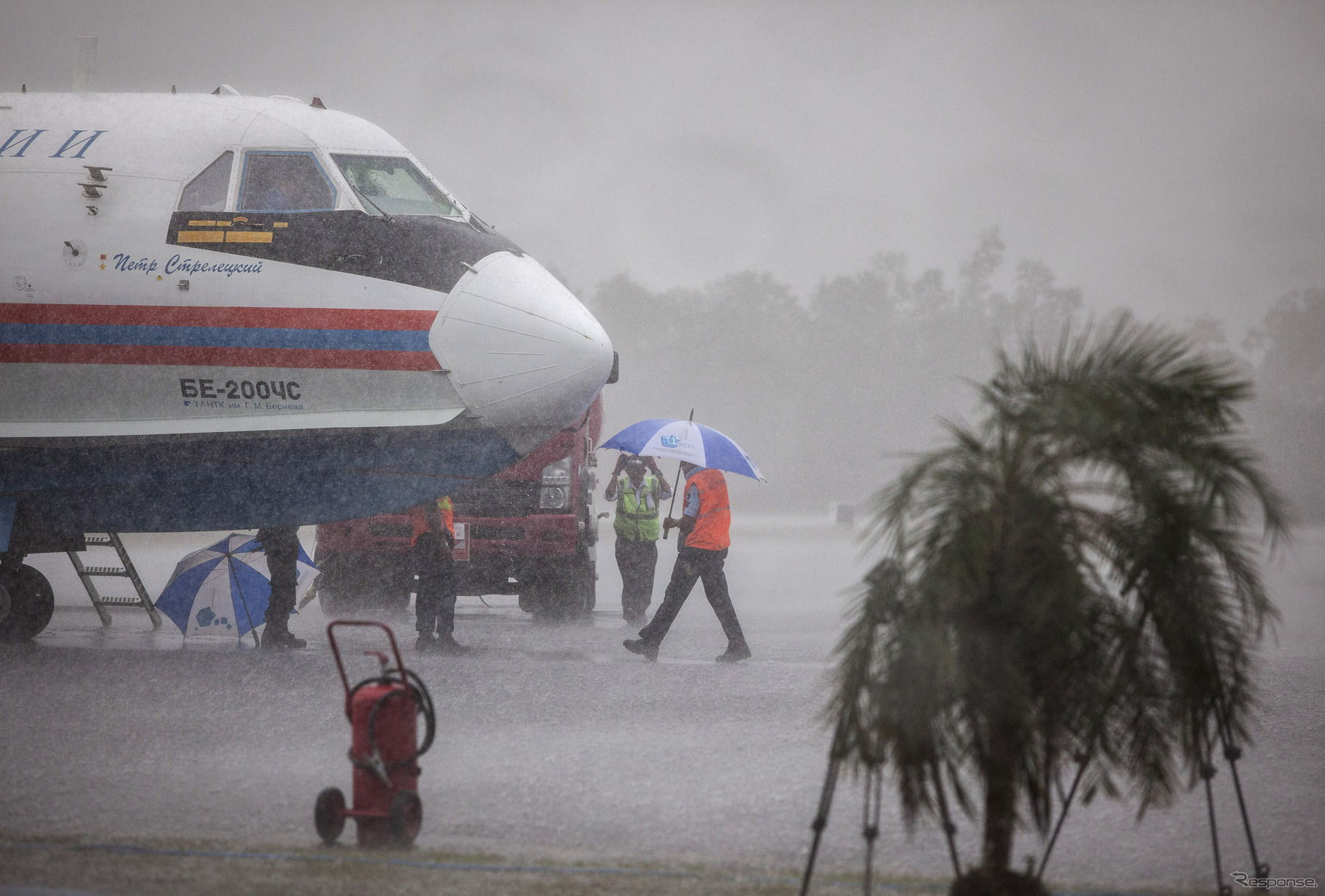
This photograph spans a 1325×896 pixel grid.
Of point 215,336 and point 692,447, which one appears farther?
point 692,447

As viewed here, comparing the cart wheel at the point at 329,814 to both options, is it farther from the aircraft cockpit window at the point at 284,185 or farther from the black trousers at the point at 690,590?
the aircraft cockpit window at the point at 284,185

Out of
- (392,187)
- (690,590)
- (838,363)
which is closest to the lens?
(392,187)

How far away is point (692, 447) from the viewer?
10164 millimetres

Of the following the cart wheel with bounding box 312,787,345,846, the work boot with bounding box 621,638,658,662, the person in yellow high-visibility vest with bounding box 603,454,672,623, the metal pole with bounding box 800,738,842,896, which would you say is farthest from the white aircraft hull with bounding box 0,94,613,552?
the metal pole with bounding box 800,738,842,896

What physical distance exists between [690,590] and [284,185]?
458 centimetres

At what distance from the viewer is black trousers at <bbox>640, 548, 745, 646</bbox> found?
9648 millimetres

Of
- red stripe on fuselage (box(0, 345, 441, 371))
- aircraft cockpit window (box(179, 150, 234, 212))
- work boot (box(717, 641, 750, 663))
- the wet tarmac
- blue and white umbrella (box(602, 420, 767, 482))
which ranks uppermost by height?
aircraft cockpit window (box(179, 150, 234, 212))

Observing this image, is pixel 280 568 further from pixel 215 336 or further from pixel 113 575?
pixel 215 336

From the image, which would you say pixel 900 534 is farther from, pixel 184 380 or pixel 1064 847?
pixel 184 380

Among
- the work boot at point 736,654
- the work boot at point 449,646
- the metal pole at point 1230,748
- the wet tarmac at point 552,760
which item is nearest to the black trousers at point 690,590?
the work boot at point 736,654

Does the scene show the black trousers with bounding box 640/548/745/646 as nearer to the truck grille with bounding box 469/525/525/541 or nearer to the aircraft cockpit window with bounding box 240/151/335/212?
the truck grille with bounding box 469/525/525/541

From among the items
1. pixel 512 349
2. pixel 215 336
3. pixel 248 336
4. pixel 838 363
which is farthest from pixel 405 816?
pixel 838 363

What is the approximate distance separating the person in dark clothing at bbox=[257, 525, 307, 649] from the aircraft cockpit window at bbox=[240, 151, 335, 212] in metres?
2.67

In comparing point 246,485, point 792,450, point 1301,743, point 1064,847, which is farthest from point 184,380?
point 792,450
